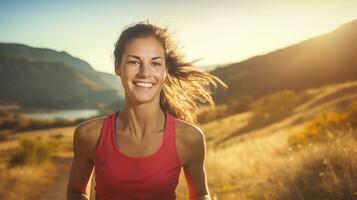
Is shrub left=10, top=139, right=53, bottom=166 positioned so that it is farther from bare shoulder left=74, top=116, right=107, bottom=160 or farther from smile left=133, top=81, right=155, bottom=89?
smile left=133, top=81, right=155, bottom=89

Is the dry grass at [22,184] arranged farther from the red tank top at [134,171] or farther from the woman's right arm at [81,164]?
the red tank top at [134,171]

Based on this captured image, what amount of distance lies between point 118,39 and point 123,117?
22.4 inches

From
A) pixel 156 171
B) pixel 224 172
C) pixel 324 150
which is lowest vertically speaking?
pixel 224 172

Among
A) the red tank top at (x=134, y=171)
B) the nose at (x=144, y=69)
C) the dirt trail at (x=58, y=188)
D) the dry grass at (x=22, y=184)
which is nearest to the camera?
the red tank top at (x=134, y=171)

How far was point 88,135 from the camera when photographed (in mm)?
3074

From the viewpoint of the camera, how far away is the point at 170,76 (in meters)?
3.69

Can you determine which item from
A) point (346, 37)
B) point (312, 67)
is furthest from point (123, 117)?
point (312, 67)

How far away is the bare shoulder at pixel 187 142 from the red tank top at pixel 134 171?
6cm

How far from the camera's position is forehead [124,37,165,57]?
3107mm

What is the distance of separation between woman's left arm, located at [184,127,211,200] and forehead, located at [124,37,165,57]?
61 cm

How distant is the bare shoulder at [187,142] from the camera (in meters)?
3.09

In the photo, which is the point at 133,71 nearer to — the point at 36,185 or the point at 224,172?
the point at 224,172

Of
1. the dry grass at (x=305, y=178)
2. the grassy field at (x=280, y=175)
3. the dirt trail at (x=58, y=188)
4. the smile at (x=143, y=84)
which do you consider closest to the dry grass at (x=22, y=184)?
the grassy field at (x=280, y=175)

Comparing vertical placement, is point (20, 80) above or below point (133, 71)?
below
